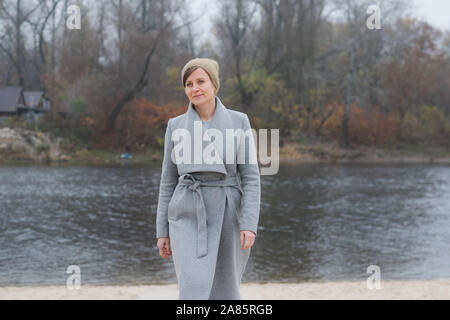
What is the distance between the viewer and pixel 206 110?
2.74 m

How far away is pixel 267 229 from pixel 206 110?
8359mm

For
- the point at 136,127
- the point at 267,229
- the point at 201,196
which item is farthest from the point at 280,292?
A: the point at 136,127

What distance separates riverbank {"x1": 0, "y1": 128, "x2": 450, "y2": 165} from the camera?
24797mm

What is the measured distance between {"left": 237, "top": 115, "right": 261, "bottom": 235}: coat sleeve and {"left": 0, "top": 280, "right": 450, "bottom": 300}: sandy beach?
2612mm

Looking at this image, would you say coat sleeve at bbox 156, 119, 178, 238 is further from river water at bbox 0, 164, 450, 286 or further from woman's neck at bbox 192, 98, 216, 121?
river water at bbox 0, 164, 450, 286

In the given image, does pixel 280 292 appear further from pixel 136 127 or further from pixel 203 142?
pixel 136 127

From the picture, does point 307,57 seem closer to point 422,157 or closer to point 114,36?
point 422,157

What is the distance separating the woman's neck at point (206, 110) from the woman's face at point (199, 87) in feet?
0.11

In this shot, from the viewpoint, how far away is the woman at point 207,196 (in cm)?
260

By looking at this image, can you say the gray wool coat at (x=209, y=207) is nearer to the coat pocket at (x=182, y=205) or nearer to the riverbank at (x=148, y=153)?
the coat pocket at (x=182, y=205)
